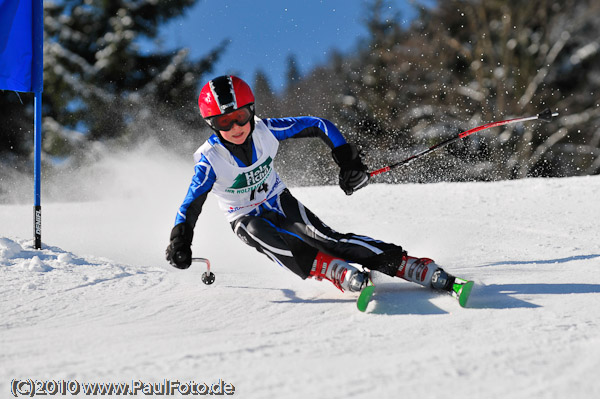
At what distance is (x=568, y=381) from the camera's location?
66.5 inches

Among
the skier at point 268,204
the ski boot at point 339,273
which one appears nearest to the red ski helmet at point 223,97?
the skier at point 268,204

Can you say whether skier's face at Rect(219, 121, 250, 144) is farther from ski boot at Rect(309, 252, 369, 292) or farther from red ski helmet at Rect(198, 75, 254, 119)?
ski boot at Rect(309, 252, 369, 292)

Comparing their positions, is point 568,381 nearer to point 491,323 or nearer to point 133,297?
point 491,323

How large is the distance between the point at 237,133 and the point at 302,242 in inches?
27.6

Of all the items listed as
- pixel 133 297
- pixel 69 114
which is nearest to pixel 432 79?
pixel 69 114

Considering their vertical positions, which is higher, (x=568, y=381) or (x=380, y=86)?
(x=380, y=86)

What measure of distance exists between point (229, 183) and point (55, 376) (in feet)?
5.32

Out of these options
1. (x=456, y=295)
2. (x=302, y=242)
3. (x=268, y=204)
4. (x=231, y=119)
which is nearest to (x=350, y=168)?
(x=268, y=204)

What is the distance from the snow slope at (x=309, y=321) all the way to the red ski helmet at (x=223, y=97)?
0.95m

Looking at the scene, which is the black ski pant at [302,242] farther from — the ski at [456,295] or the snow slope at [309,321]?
the ski at [456,295]

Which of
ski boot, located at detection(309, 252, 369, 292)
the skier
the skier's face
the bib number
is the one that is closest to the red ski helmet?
the skier

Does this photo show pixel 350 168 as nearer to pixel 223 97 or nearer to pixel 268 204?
pixel 268 204

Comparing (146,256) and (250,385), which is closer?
(250,385)

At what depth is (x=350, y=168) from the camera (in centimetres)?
351
